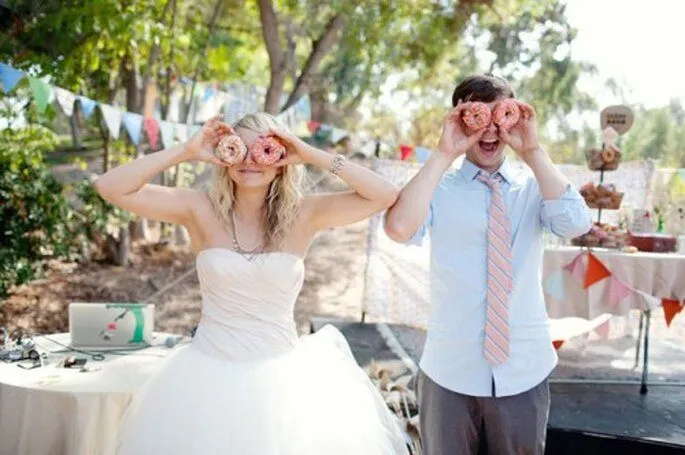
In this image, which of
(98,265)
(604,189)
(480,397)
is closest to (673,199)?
(604,189)

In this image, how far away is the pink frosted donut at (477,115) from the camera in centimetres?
190

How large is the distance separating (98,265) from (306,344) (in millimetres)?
7305

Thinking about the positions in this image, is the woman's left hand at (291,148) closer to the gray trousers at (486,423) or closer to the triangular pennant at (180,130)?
the gray trousers at (486,423)

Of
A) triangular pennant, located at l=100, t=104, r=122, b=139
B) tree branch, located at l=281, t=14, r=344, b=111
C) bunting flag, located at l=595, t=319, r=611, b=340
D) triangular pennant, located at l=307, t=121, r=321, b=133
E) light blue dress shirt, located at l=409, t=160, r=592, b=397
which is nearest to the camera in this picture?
light blue dress shirt, located at l=409, t=160, r=592, b=397

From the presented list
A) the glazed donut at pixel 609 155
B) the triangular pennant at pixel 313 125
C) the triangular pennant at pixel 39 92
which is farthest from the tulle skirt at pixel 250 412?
the triangular pennant at pixel 313 125

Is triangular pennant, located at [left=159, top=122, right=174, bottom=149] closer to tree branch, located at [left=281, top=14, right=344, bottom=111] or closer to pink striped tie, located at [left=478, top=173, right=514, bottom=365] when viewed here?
tree branch, located at [left=281, top=14, right=344, bottom=111]

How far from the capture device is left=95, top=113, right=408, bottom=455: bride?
1867 mm

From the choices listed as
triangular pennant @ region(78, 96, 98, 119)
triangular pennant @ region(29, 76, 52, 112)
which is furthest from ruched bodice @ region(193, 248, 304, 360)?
triangular pennant @ region(78, 96, 98, 119)

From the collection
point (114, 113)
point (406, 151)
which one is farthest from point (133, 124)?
point (406, 151)

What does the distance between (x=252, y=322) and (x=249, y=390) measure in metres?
0.19

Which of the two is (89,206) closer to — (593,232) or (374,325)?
(374,325)

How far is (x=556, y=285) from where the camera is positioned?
14.0ft

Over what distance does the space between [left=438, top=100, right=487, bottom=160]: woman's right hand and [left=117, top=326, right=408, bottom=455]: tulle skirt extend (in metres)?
0.74

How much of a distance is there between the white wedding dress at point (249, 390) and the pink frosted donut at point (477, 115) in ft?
2.13
